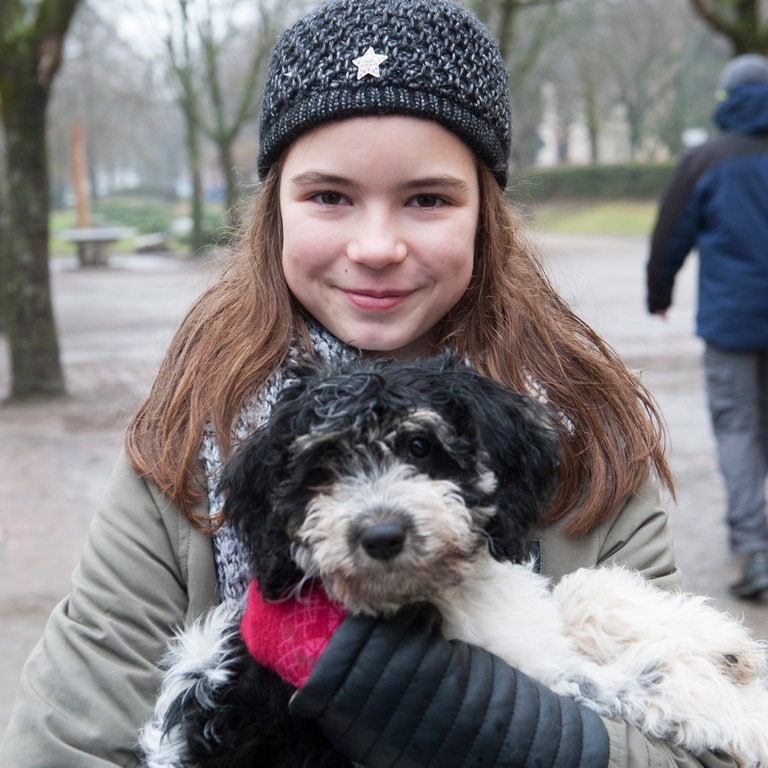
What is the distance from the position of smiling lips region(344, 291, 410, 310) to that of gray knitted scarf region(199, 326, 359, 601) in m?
0.16

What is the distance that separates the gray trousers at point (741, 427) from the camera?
23.7ft

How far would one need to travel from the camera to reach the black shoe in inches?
268

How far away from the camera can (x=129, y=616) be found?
2520 mm

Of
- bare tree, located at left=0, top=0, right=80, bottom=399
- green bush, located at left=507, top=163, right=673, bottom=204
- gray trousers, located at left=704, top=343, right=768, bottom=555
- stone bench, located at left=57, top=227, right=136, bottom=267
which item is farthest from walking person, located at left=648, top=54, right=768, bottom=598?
green bush, located at left=507, top=163, right=673, bottom=204

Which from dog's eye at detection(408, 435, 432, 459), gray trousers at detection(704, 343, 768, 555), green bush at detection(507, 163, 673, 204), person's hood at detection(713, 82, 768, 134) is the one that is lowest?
green bush at detection(507, 163, 673, 204)

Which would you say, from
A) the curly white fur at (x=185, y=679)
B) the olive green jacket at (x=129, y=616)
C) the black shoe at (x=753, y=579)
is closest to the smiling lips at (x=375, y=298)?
the olive green jacket at (x=129, y=616)

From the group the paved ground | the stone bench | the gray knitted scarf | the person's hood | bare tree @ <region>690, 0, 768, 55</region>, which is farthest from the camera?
the stone bench

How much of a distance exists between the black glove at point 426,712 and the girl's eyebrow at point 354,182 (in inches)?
43.1

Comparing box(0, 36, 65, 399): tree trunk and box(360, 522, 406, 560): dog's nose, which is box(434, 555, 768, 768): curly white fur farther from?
box(0, 36, 65, 399): tree trunk

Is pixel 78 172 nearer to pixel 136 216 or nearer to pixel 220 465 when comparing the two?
pixel 136 216

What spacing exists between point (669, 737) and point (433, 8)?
74.2 inches

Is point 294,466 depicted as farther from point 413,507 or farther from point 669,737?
point 669,737

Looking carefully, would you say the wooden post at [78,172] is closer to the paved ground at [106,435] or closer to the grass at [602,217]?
the paved ground at [106,435]

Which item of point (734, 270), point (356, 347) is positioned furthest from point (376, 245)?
point (734, 270)
